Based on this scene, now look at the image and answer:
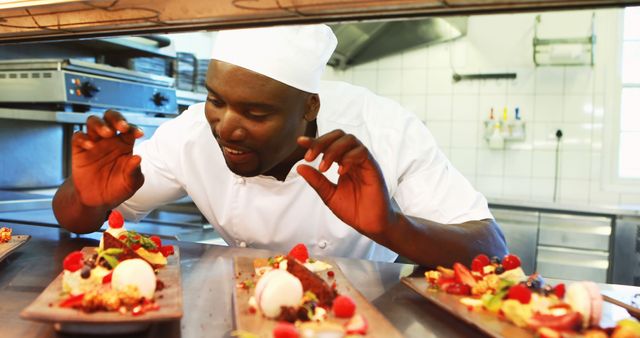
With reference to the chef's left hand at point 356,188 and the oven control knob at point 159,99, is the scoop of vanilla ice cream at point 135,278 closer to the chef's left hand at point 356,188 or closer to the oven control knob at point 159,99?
A: the chef's left hand at point 356,188

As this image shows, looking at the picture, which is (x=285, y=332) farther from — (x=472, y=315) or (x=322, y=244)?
(x=322, y=244)

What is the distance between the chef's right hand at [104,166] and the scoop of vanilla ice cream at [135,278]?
0.41 meters

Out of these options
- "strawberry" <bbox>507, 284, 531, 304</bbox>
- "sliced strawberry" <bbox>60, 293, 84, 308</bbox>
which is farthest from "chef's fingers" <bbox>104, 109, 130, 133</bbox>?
"strawberry" <bbox>507, 284, 531, 304</bbox>

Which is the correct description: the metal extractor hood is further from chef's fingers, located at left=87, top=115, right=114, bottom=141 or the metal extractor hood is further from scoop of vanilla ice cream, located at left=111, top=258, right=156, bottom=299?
scoop of vanilla ice cream, located at left=111, top=258, right=156, bottom=299

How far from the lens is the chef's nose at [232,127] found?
1429 millimetres

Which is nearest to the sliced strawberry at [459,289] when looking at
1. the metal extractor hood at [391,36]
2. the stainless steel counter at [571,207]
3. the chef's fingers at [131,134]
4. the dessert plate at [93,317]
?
the dessert plate at [93,317]

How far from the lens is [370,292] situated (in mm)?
1136

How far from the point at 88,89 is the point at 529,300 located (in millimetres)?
2385

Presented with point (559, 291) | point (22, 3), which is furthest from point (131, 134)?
point (559, 291)

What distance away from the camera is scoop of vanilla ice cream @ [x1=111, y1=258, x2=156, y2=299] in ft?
2.91

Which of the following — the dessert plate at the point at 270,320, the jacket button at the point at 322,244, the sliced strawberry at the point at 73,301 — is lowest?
the jacket button at the point at 322,244

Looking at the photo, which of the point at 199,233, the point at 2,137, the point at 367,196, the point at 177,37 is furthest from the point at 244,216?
the point at 177,37

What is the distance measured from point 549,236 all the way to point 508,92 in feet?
4.18

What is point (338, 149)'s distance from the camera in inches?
42.5
